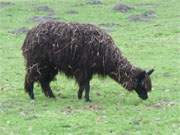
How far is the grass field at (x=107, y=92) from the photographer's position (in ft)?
45.2

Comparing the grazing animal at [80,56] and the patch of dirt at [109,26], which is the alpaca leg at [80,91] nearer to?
the grazing animal at [80,56]

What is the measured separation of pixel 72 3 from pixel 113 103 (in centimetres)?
2382

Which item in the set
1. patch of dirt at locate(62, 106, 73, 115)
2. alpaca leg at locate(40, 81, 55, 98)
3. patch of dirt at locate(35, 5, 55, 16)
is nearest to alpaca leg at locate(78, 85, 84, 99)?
alpaca leg at locate(40, 81, 55, 98)

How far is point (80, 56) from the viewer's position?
16.4 meters

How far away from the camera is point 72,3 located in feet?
131

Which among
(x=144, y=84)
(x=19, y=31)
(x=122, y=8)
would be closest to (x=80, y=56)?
(x=144, y=84)

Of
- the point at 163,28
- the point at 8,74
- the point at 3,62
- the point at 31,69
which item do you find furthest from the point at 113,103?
the point at 163,28

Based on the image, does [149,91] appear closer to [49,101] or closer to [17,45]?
[49,101]

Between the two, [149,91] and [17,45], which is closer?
[149,91]

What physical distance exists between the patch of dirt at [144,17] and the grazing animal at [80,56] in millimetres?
17794

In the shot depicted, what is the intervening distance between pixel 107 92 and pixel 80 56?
220 centimetres

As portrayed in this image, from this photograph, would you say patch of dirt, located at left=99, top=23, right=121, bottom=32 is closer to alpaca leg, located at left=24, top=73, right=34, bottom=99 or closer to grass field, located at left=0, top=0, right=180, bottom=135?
grass field, located at left=0, top=0, right=180, bottom=135

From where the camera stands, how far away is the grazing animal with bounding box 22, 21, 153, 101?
16391 millimetres

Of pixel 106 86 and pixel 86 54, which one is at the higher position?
pixel 86 54
